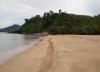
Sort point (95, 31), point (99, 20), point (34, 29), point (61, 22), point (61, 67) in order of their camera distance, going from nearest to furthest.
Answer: point (61, 67)
point (95, 31)
point (99, 20)
point (61, 22)
point (34, 29)

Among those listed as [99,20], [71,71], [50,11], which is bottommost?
[71,71]

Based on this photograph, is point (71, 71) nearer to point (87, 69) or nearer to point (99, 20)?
point (87, 69)

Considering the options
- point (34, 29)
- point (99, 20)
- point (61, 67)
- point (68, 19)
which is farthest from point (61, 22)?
point (61, 67)

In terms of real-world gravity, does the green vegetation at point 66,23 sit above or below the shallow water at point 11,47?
above

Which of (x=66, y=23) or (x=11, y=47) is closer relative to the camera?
(x=11, y=47)

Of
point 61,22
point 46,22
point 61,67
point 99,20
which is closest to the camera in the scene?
point 61,67

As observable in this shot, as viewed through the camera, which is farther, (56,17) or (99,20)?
(56,17)

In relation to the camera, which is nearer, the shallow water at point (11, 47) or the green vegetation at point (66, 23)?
the shallow water at point (11, 47)

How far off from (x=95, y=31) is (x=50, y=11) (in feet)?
112

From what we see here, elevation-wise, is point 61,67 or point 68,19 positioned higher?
Answer: point 68,19

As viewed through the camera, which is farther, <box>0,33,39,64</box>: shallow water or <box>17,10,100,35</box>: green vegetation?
<box>17,10,100,35</box>: green vegetation

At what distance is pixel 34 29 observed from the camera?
10794cm

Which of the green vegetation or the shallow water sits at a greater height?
the green vegetation

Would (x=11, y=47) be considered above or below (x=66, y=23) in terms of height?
below
